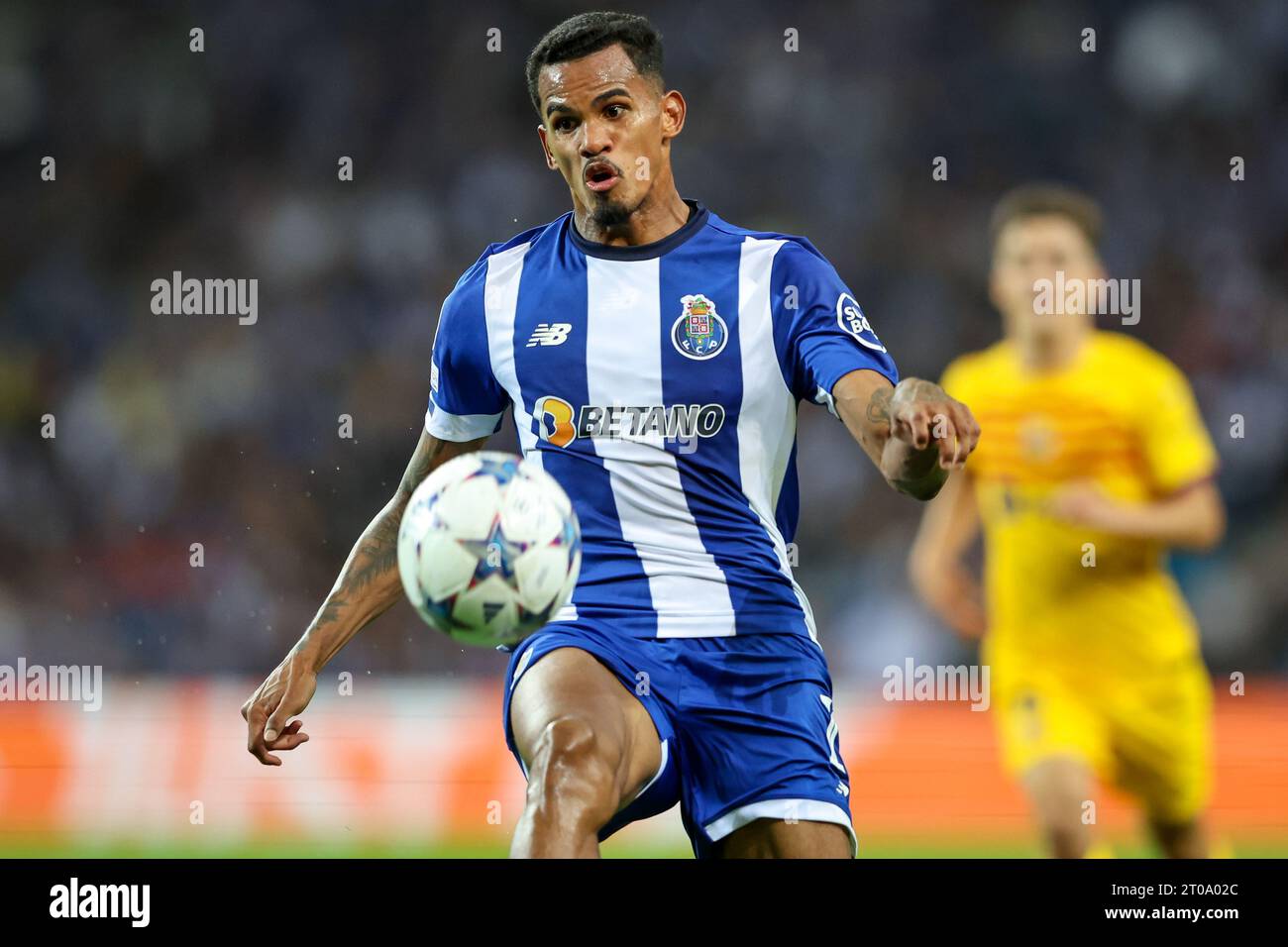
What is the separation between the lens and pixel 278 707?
151 inches

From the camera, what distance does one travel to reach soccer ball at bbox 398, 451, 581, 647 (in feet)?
10.5

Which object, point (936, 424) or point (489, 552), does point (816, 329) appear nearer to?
point (936, 424)

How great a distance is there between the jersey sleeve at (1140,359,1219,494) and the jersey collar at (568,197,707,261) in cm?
304

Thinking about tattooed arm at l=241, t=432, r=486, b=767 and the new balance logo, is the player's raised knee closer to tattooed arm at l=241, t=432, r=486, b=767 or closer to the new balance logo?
tattooed arm at l=241, t=432, r=486, b=767

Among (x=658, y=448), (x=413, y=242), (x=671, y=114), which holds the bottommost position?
(x=658, y=448)

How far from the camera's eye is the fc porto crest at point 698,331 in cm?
382

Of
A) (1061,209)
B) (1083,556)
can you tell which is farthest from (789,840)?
(1061,209)

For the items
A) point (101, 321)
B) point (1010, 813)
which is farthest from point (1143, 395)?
point (101, 321)

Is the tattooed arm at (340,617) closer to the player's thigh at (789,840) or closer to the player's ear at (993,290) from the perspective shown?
the player's thigh at (789,840)

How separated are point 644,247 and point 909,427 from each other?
1.18m

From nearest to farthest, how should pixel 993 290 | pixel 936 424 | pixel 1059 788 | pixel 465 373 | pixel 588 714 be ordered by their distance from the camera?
pixel 936 424 < pixel 588 714 < pixel 465 373 < pixel 1059 788 < pixel 993 290

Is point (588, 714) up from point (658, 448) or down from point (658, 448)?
down

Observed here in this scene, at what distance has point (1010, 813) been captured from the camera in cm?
663
